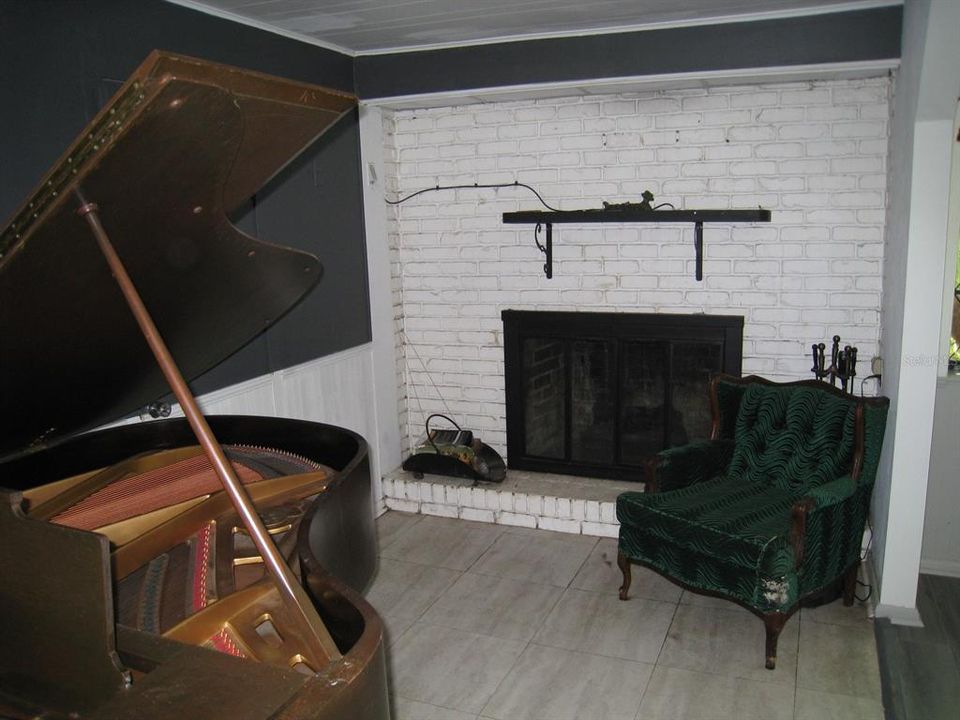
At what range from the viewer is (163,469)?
2.46 m

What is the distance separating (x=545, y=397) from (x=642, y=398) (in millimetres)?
552

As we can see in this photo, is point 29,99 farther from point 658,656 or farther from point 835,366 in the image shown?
point 835,366

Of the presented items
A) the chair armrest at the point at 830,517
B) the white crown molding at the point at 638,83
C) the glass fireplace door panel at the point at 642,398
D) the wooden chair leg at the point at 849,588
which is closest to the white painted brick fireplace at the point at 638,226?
the white crown molding at the point at 638,83

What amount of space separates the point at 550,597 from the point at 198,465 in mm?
1703

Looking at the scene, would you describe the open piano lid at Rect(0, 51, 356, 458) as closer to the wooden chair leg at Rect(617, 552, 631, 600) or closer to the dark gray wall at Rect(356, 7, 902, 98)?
the wooden chair leg at Rect(617, 552, 631, 600)

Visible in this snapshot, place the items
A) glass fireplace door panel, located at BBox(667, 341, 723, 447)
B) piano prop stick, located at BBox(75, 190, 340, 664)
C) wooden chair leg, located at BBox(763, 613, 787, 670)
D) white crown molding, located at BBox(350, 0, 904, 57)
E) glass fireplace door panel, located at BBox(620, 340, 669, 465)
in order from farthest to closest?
glass fireplace door panel, located at BBox(620, 340, 669, 465) < glass fireplace door panel, located at BBox(667, 341, 723, 447) < white crown molding, located at BBox(350, 0, 904, 57) < wooden chair leg, located at BBox(763, 613, 787, 670) < piano prop stick, located at BBox(75, 190, 340, 664)

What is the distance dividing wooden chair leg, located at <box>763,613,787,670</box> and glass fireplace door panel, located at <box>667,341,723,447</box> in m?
1.33

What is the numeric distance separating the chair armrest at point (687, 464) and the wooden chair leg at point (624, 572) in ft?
1.03

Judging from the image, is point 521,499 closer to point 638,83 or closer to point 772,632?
point 772,632

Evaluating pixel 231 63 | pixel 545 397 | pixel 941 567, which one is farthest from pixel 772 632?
pixel 231 63

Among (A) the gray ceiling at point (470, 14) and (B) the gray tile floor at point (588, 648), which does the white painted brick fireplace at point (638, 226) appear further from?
(B) the gray tile floor at point (588, 648)

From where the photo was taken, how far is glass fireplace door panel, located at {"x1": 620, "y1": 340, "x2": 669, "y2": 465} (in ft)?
13.4

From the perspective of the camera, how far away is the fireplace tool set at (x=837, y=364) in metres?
3.52

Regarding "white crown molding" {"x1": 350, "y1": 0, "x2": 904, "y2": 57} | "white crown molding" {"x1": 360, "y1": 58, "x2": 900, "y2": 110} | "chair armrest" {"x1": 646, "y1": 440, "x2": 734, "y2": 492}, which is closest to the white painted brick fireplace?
"white crown molding" {"x1": 360, "y1": 58, "x2": 900, "y2": 110}
